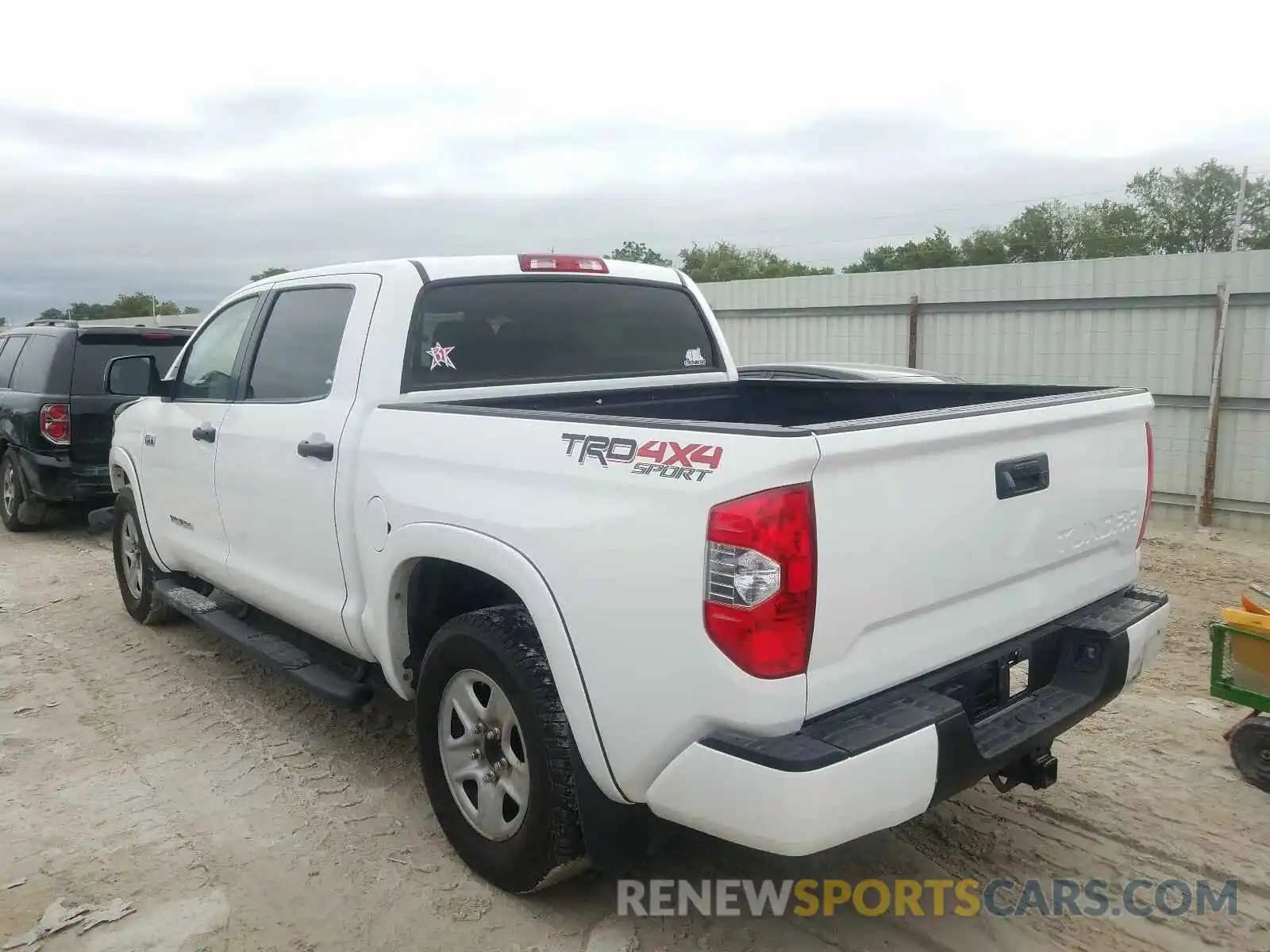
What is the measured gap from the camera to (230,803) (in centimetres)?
383

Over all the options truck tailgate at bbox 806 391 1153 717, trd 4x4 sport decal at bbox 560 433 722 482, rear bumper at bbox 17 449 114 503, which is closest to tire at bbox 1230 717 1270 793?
truck tailgate at bbox 806 391 1153 717

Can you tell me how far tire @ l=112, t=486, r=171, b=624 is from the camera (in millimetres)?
5840

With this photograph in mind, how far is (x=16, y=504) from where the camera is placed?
920cm

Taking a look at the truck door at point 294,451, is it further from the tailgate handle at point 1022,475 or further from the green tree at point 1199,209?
the green tree at point 1199,209

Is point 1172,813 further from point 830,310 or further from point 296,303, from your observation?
point 830,310

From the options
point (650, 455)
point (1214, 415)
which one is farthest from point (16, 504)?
point (1214, 415)

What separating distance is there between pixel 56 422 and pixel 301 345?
5.67 meters

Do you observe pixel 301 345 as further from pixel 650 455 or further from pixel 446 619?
pixel 650 455

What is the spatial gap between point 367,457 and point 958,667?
205 centimetres

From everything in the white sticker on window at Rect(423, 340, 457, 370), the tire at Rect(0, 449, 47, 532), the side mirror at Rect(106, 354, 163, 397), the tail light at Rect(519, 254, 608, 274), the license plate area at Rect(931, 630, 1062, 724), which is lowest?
the tire at Rect(0, 449, 47, 532)

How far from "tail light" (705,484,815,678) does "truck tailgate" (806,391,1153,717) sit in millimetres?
49

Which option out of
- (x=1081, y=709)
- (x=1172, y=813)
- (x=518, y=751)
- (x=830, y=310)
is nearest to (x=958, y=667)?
(x=1081, y=709)

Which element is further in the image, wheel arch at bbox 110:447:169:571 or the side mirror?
wheel arch at bbox 110:447:169:571

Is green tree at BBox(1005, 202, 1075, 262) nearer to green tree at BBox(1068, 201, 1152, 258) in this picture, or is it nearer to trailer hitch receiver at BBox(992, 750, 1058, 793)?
green tree at BBox(1068, 201, 1152, 258)
